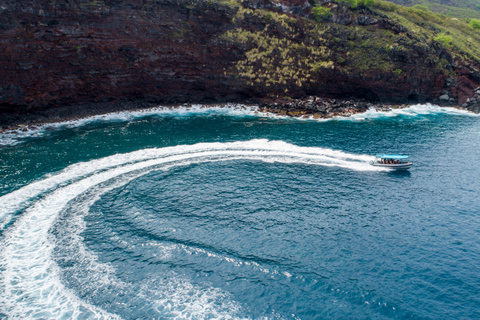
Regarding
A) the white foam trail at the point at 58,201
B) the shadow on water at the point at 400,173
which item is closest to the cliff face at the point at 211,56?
the white foam trail at the point at 58,201

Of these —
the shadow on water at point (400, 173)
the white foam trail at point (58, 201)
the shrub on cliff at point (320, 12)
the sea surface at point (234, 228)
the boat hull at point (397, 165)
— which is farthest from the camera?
the shrub on cliff at point (320, 12)

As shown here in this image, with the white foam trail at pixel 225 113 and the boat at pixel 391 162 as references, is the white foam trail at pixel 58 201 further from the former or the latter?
the white foam trail at pixel 225 113

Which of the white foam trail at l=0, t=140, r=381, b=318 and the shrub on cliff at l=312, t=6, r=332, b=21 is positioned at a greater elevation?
the shrub on cliff at l=312, t=6, r=332, b=21

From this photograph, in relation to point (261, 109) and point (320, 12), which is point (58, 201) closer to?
point (261, 109)

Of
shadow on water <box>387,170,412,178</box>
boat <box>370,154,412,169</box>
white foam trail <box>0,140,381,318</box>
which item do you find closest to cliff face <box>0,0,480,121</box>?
white foam trail <box>0,140,381,318</box>

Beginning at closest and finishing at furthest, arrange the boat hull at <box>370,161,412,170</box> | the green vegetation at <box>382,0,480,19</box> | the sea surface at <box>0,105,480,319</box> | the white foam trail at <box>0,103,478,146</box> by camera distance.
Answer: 1. the sea surface at <box>0,105,480,319</box>
2. the boat hull at <box>370,161,412,170</box>
3. the white foam trail at <box>0,103,478,146</box>
4. the green vegetation at <box>382,0,480,19</box>

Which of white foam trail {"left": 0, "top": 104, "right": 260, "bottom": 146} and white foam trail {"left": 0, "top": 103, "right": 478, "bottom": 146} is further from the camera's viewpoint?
white foam trail {"left": 0, "top": 103, "right": 478, "bottom": 146}

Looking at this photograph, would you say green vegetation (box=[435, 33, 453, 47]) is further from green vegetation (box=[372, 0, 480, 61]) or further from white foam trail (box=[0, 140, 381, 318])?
white foam trail (box=[0, 140, 381, 318])
